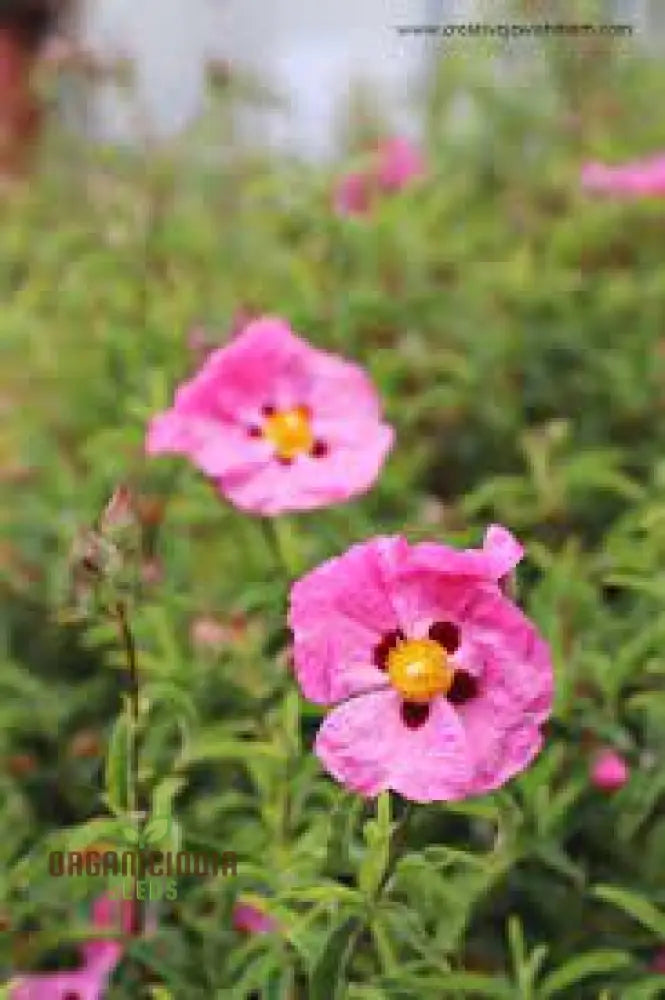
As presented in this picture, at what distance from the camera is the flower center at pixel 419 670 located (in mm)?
730

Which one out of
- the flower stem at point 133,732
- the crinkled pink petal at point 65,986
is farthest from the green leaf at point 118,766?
the crinkled pink petal at point 65,986

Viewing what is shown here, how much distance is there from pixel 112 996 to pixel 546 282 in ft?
2.58

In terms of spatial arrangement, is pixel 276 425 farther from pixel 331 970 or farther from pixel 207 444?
pixel 331 970

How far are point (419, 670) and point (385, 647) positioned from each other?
2 centimetres

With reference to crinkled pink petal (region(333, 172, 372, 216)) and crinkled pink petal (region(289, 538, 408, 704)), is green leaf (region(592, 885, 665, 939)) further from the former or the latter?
crinkled pink petal (region(333, 172, 372, 216))

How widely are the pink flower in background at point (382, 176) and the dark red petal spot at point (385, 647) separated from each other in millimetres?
722

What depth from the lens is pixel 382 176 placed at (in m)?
1.61

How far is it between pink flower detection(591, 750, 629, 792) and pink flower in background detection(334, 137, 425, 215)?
2.02 feet

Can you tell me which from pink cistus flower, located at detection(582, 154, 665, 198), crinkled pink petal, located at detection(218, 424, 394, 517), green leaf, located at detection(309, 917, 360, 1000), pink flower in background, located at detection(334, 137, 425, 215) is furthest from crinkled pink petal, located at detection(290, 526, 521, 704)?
pink cistus flower, located at detection(582, 154, 665, 198)

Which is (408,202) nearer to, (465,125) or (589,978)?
(465,125)

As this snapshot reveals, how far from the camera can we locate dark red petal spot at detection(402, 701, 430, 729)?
729mm

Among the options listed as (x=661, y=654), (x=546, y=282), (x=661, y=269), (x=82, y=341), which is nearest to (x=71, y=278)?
(x=82, y=341)

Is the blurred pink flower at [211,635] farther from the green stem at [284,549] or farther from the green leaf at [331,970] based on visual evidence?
the green leaf at [331,970]

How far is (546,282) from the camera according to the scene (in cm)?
144
